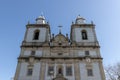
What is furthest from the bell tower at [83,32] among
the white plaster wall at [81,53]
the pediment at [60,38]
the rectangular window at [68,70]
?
the rectangular window at [68,70]

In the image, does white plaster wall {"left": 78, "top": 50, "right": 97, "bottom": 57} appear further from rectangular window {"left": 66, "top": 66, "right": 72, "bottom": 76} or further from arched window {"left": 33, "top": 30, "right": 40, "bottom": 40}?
arched window {"left": 33, "top": 30, "right": 40, "bottom": 40}

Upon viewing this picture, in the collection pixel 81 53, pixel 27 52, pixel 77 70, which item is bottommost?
pixel 77 70

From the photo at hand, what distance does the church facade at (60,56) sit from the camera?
2845 centimetres

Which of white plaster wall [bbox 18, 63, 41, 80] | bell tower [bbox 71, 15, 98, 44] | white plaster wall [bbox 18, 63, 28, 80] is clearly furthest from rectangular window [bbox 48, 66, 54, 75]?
bell tower [bbox 71, 15, 98, 44]

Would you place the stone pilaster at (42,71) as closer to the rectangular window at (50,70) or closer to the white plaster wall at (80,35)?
the rectangular window at (50,70)

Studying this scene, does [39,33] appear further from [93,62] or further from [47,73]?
[93,62]

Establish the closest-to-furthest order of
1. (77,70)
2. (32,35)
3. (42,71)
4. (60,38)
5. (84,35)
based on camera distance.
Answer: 1. (42,71)
2. (77,70)
3. (60,38)
4. (32,35)
5. (84,35)

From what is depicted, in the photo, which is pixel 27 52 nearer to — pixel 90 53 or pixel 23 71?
pixel 23 71

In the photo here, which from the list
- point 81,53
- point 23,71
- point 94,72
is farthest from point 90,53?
point 23,71

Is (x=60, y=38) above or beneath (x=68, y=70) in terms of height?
above

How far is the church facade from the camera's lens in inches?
1120

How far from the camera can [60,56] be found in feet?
102

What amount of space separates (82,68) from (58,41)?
7.72 m

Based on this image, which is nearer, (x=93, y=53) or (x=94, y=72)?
(x=94, y=72)
